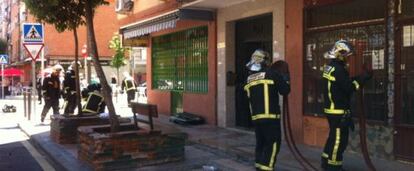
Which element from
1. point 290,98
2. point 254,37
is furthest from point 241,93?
point 290,98

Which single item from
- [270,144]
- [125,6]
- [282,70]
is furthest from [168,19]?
[270,144]

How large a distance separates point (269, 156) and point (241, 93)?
590cm

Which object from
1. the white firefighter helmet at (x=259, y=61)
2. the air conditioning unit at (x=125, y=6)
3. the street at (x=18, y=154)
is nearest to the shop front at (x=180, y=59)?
the air conditioning unit at (x=125, y=6)

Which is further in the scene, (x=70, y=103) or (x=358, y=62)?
(x=70, y=103)

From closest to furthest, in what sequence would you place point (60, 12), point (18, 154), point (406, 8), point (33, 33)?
point (406, 8) → point (18, 154) → point (60, 12) → point (33, 33)

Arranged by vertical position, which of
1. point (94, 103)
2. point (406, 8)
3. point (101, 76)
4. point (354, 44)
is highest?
point (406, 8)

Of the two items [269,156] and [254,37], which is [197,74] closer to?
[254,37]

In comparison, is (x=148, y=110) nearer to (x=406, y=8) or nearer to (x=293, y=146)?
(x=293, y=146)

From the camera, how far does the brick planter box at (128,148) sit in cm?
771

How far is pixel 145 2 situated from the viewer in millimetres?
15641

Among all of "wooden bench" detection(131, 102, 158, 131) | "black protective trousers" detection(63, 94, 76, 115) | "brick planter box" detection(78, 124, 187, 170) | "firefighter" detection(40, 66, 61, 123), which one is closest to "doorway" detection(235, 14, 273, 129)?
"wooden bench" detection(131, 102, 158, 131)

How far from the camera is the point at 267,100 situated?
21.3ft

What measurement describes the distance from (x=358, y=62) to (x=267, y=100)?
2562mm

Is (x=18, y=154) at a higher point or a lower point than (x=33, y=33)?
lower
